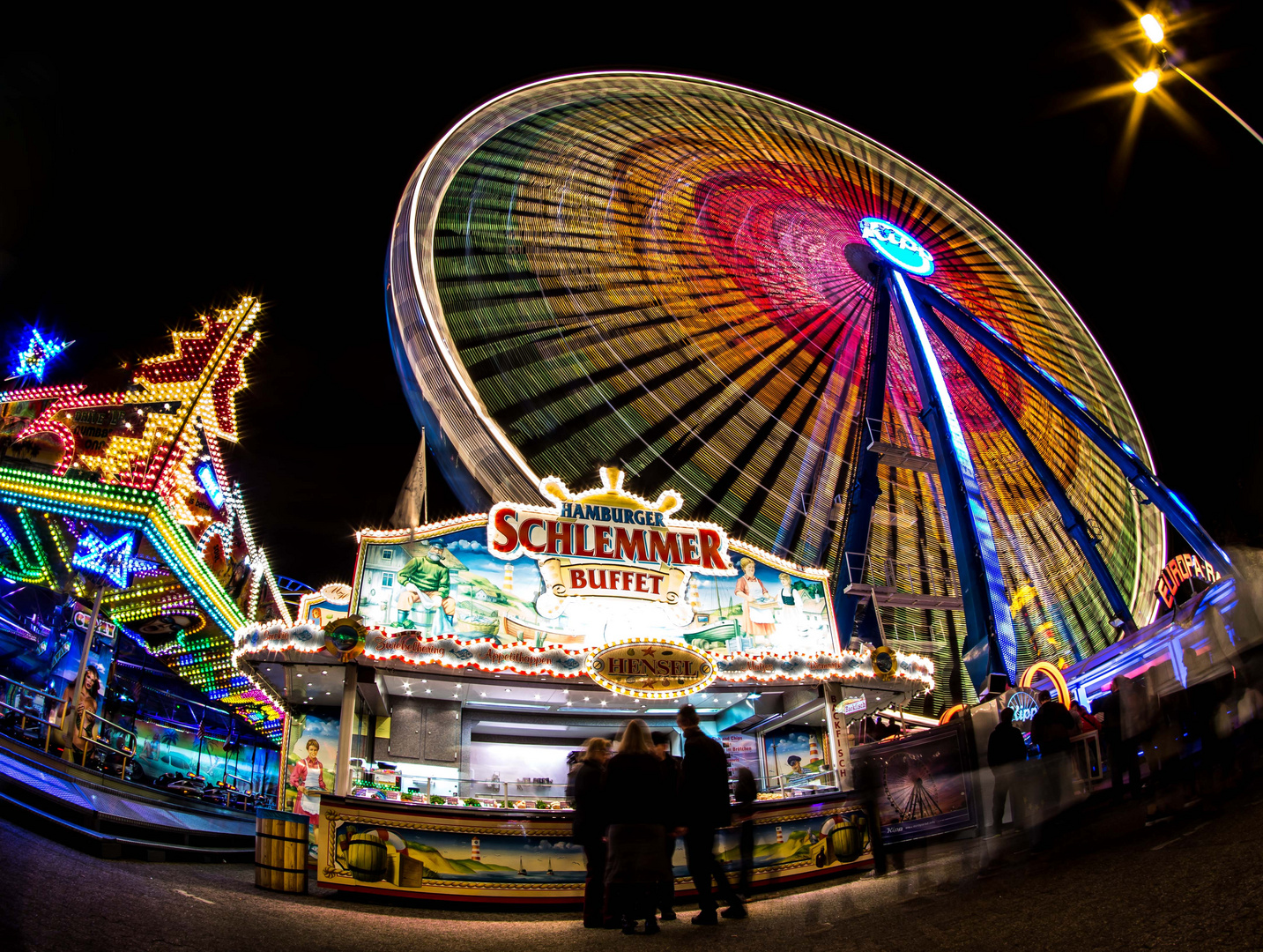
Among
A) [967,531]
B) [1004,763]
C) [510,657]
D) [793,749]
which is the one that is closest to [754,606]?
[793,749]

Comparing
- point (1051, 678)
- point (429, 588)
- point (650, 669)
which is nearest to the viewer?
point (650, 669)

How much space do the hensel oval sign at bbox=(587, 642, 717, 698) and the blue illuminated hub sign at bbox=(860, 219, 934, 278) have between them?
1159 cm

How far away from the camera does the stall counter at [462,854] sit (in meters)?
7.14

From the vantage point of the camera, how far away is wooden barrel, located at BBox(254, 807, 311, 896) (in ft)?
22.8

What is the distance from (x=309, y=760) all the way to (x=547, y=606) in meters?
3.75

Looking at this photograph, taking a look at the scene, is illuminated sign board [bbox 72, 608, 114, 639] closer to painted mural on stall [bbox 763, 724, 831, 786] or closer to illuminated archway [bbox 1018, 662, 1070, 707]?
painted mural on stall [bbox 763, 724, 831, 786]

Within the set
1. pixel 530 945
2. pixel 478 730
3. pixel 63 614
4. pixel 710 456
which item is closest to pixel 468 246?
pixel 710 456

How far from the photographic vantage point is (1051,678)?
12.6 meters

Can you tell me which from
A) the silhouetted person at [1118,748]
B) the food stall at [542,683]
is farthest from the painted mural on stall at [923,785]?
the silhouetted person at [1118,748]

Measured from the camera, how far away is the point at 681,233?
18.0m

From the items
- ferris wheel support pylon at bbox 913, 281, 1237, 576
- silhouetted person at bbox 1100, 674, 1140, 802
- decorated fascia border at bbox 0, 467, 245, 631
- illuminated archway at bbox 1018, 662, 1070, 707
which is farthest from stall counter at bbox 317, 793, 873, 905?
ferris wheel support pylon at bbox 913, 281, 1237, 576

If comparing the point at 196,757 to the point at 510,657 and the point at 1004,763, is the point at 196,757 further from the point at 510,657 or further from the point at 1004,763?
the point at 1004,763

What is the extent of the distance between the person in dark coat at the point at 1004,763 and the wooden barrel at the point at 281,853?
5705 mm

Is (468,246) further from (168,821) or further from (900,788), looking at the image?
(900,788)
